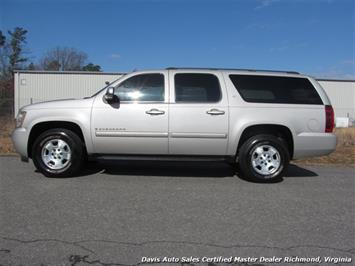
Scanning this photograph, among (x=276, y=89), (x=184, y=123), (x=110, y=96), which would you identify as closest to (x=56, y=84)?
(x=110, y=96)

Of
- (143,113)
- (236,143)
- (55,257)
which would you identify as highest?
(143,113)

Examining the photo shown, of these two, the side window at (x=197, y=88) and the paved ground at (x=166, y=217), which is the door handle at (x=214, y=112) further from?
the paved ground at (x=166, y=217)

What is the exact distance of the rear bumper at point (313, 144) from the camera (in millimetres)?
7031

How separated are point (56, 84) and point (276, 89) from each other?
3249 cm

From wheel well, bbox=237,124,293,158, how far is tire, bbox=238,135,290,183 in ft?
0.40

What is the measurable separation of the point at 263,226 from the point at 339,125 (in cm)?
3393

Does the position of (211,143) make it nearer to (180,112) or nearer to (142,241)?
(180,112)

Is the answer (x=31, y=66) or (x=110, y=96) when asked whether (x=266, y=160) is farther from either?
(x=31, y=66)

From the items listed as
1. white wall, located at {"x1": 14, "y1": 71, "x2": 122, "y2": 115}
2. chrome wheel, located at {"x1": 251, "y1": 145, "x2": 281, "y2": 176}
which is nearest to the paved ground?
chrome wheel, located at {"x1": 251, "y1": 145, "x2": 281, "y2": 176}

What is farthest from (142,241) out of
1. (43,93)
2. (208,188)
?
(43,93)

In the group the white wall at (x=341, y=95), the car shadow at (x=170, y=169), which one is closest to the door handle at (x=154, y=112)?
the car shadow at (x=170, y=169)

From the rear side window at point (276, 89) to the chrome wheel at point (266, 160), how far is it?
2.78 feet

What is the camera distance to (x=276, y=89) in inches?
284

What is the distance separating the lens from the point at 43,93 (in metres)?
36.7
